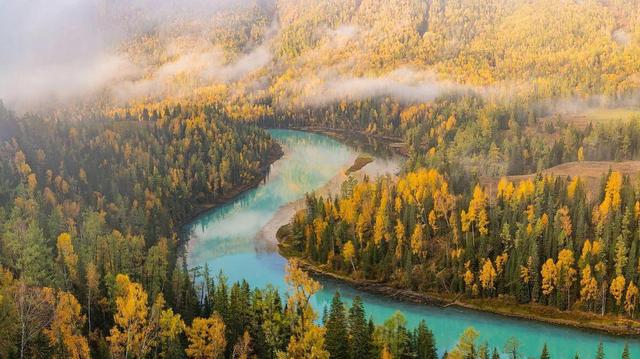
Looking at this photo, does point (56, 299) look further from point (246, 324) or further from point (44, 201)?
point (44, 201)

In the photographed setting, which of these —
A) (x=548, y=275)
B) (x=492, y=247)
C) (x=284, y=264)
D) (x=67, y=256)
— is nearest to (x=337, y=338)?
(x=67, y=256)

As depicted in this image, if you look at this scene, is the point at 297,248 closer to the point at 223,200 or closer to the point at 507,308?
the point at 507,308

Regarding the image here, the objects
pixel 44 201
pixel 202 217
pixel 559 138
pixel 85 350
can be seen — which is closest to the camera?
pixel 85 350

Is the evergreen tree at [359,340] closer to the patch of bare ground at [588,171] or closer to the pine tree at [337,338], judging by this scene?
the pine tree at [337,338]

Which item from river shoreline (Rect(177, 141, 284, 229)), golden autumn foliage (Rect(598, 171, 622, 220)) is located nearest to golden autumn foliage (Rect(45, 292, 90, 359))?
river shoreline (Rect(177, 141, 284, 229))

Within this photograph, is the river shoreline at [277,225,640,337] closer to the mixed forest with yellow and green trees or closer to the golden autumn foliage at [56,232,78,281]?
the mixed forest with yellow and green trees

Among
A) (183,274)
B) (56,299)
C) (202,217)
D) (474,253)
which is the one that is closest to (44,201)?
(202,217)
